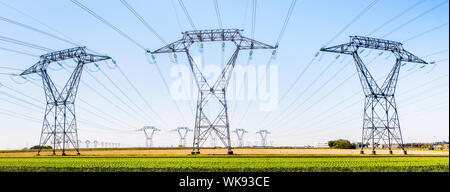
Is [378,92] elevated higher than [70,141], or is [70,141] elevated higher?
[378,92]

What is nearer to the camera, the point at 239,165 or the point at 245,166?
the point at 245,166

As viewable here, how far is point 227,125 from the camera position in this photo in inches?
1534

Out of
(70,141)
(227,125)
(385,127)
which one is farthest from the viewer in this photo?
(70,141)
